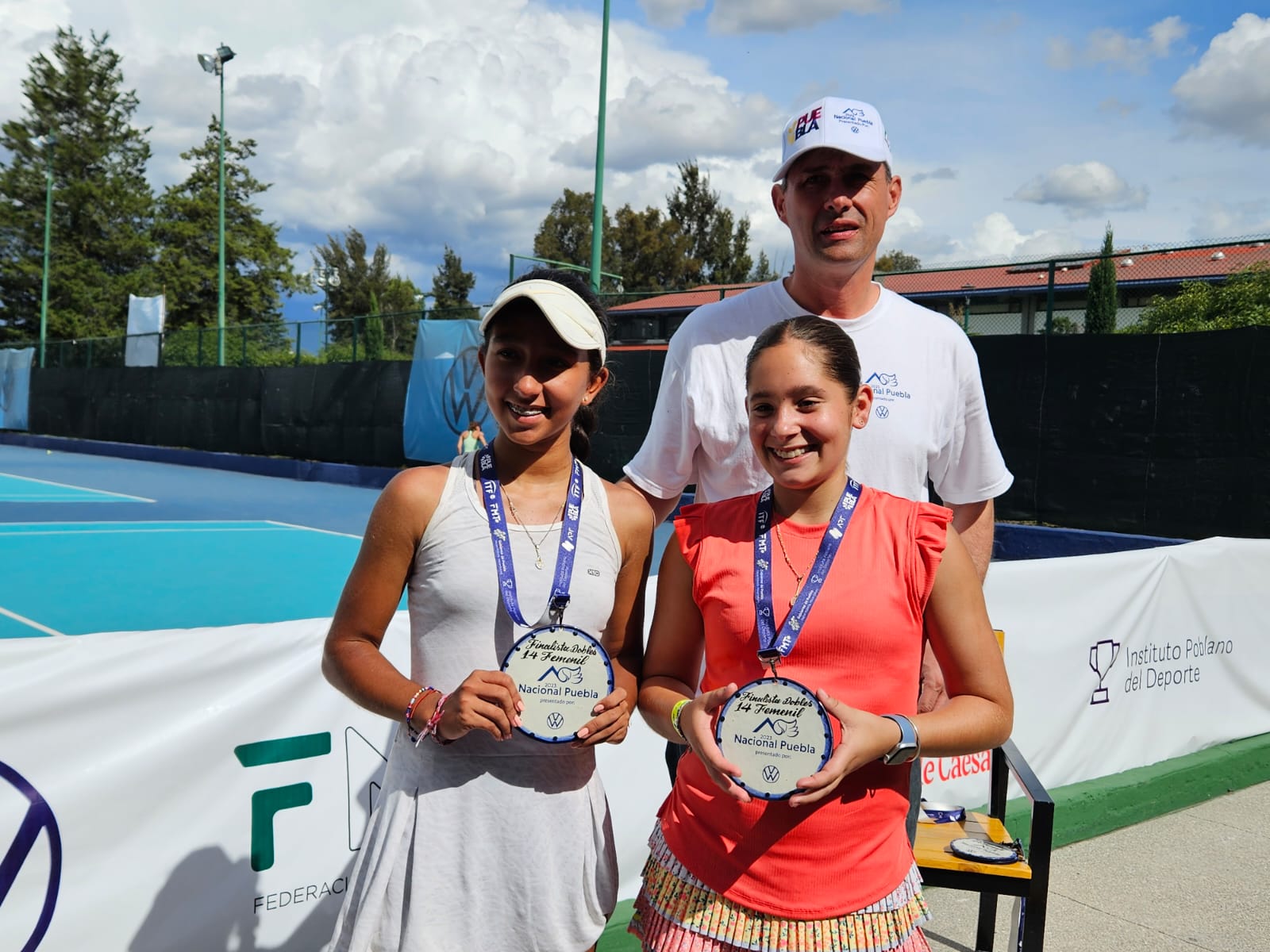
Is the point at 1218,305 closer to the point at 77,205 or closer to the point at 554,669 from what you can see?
the point at 554,669

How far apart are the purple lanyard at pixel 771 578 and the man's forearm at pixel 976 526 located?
871 millimetres

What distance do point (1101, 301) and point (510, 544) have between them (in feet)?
43.8

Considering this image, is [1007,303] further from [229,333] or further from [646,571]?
[229,333]

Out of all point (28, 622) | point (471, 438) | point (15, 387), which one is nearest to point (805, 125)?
point (28, 622)

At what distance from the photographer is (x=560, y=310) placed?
6.21 feet

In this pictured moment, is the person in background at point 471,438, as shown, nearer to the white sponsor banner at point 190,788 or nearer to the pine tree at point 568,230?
the white sponsor banner at point 190,788

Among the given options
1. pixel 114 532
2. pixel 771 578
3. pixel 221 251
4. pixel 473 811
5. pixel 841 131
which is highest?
pixel 221 251

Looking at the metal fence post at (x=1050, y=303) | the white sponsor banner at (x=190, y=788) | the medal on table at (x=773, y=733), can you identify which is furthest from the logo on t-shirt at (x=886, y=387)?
the metal fence post at (x=1050, y=303)

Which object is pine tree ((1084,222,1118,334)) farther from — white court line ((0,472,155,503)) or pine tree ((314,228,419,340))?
pine tree ((314,228,419,340))

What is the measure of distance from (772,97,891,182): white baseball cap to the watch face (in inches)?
80.2

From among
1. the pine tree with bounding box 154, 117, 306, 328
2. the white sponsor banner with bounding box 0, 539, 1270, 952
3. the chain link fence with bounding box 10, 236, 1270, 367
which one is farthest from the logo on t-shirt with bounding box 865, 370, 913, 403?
the pine tree with bounding box 154, 117, 306, 328

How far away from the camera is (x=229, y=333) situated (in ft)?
95.3

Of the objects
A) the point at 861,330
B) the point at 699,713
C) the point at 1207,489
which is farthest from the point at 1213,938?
the point at 1207,489

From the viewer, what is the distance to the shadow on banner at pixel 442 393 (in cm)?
1984
